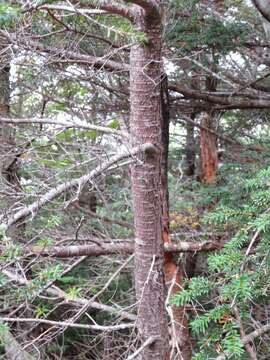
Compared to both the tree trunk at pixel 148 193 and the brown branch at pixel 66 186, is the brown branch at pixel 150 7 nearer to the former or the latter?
the tree trunk at pixel 148 193

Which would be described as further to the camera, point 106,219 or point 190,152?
point 190,152

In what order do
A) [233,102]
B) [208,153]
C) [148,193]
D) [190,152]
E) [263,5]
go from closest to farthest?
[148,193], [263,5], [233,102], [208,153], [190,152]

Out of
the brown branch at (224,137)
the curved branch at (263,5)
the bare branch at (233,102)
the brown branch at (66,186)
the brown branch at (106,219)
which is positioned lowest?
the brown branch at (106,219)

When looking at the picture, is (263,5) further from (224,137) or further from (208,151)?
(208,151)

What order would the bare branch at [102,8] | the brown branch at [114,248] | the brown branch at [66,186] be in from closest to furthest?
1. the bare branch at [102,8]
2. the brown branch at [66,186]
3. the brown branch at [114,248]

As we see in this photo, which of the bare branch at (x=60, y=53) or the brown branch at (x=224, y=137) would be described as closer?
the bare branch at (x=60, y=53)

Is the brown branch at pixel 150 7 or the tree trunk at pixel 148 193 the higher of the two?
the brown branch at pixel 150 7

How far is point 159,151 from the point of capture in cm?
283

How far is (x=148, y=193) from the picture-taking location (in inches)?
112

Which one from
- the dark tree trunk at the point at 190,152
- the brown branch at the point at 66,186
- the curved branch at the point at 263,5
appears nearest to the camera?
the brown branch at the point at 66,186

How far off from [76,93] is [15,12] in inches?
121

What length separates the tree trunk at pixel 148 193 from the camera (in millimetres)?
2682

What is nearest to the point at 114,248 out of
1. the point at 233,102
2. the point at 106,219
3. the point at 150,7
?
the point at 106,219

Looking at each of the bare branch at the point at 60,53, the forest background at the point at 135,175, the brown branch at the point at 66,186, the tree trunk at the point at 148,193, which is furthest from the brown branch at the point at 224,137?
the brown branch at the point at 66,186
